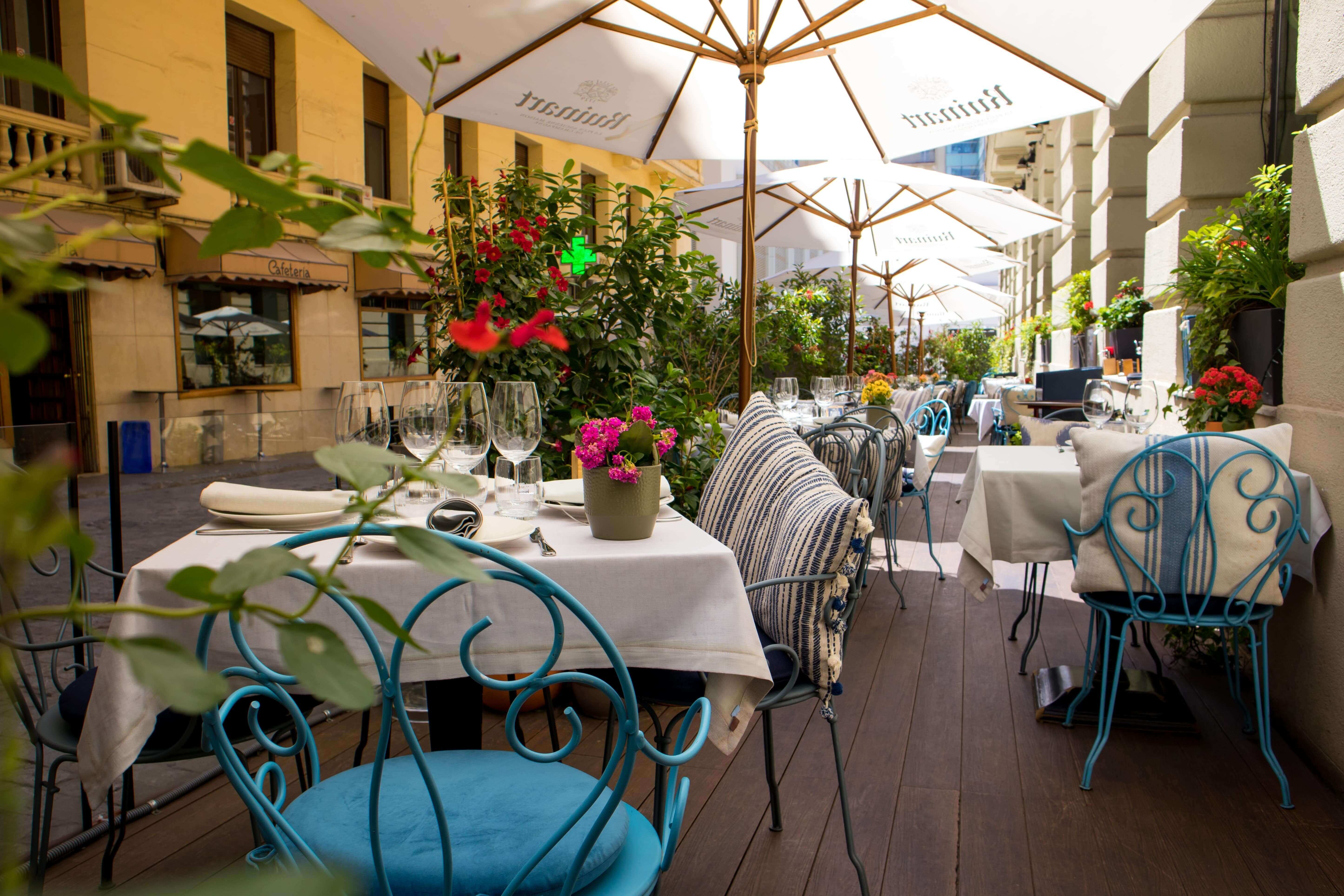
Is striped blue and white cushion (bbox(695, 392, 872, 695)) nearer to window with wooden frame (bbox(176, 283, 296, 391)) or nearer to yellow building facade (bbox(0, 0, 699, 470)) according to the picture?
yellow building facade (bbox(0, 0, 699, 470))

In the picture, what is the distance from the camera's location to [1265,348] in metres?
3.26

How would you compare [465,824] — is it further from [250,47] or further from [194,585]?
[250,47]

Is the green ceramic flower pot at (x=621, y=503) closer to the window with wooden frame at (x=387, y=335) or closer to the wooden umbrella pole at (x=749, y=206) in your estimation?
the wooden umbrella pole at (x=749, y=206)

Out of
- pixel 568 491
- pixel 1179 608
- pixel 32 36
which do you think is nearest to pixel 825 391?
pixel 1179 608

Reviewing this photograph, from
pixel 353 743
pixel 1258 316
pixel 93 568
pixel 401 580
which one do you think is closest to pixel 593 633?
pixel 401 580

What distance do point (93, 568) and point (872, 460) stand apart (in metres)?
2.61

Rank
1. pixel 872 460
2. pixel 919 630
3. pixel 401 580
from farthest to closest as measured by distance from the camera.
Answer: pixel 919 630
pixel 872 460
pixel 401 580

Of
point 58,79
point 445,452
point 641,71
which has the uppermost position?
point 641,71

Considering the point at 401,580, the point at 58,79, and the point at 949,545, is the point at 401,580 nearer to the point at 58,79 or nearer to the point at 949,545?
the point at 58,79

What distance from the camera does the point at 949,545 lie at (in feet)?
19.5

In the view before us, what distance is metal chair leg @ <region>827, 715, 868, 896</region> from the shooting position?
201cm

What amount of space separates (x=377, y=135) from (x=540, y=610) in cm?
1340

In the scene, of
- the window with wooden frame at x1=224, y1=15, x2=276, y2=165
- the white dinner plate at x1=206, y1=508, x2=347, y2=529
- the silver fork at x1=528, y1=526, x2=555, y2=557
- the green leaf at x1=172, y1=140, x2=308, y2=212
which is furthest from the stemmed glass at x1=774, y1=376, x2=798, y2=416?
the window with wooden frame at x1=224, y1=15, x2=276, y2=165

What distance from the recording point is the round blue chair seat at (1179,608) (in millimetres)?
2637
